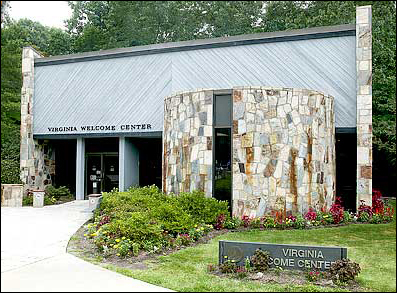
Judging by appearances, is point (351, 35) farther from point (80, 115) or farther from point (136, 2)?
point (80, 115)

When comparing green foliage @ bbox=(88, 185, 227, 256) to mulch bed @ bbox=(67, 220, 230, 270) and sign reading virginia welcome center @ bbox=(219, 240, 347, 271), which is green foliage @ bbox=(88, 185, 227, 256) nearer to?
mulch bed @ bbox=(67, 220, 230, 270)

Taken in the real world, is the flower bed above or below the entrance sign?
below

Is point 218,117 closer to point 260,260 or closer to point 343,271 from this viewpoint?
point 260,260

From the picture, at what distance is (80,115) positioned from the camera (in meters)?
19.9

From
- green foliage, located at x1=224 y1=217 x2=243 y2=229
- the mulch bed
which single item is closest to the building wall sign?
green foliage, located at x1=224 y1=217 x2=243 y2=229

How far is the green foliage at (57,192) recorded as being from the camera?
20.1m

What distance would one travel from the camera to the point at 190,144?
13445 millimetres

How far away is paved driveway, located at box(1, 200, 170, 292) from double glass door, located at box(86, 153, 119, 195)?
7075mm

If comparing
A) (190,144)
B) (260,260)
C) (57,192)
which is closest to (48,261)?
(260,260)

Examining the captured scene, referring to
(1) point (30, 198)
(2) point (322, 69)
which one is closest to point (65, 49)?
(1) point (30, 198)

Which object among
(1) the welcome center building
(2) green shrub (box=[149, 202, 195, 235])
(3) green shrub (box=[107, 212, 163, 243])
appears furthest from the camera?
(1) the welcome center building

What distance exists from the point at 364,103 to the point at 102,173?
482 inches

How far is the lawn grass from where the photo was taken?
266 inches

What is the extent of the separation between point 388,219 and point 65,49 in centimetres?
2708
